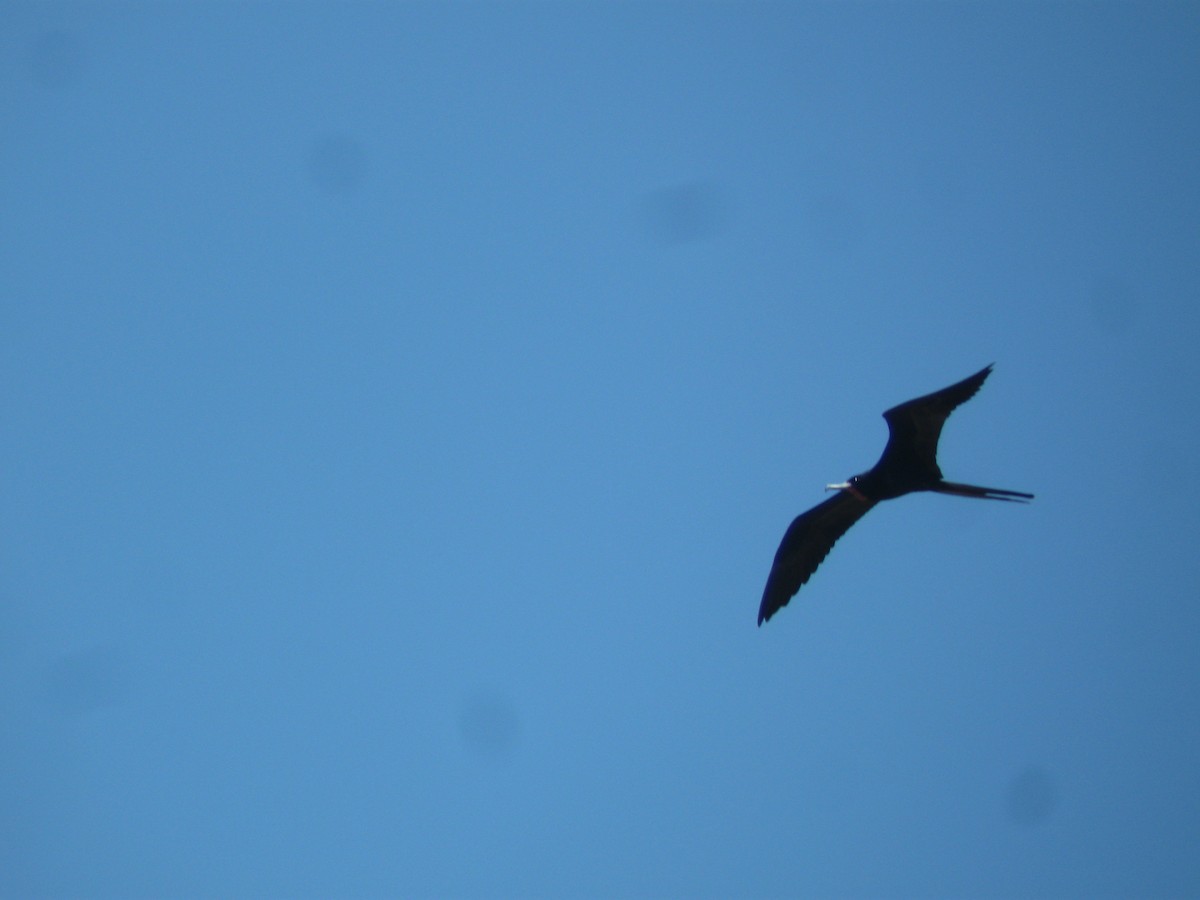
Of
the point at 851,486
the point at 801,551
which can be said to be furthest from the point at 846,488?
the point at 801,551

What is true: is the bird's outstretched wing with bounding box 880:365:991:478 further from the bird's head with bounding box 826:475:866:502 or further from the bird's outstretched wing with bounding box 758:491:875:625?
the bird's outstretched wing with bounding box 758:491:875:625

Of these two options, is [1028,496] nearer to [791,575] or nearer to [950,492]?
[950,492]

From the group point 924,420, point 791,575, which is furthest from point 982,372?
point 791,575

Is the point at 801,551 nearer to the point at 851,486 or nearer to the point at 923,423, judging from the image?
the point at 851,486

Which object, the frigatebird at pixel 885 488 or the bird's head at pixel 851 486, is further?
the bird's head at pixel 851 486

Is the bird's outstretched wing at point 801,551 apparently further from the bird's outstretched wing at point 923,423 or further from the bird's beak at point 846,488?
the bird's outstretched wing at point 923,423

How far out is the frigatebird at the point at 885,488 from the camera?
26.4ft

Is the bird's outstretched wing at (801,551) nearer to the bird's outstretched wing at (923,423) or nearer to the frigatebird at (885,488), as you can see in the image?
the frigatebird at (885,488)

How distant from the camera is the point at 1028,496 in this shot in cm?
765

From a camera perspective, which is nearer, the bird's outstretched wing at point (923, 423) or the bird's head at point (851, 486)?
the bird's outstretched wing at point (923, 423)

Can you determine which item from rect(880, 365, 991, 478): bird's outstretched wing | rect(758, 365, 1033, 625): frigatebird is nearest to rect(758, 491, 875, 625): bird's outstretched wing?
rect(758, 365, 1033, 625): frigatebird

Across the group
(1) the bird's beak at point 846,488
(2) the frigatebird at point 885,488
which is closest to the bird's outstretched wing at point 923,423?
(2) the frigatebird at point 885,488

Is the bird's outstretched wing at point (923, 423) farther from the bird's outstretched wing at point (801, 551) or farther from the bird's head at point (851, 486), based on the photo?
the bird's outstretched wing at point (801, 551)

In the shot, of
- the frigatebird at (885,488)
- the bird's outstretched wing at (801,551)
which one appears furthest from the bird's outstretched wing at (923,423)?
the bird's outstretched wing at (801,551)
